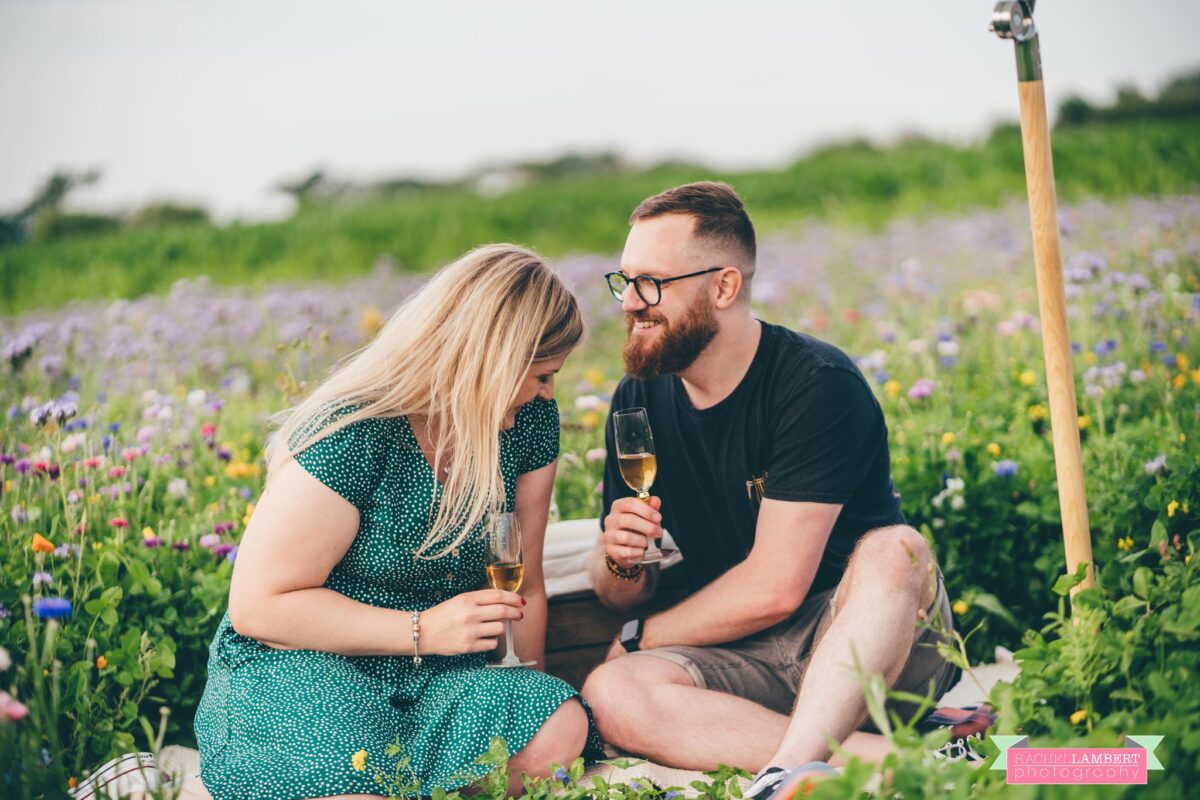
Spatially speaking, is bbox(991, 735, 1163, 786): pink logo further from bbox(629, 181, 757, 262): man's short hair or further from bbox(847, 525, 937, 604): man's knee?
bbox(629, 181, 757, 262): man's short hair

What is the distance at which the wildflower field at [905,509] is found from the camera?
90.0 inches

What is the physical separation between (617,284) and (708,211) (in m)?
0.35

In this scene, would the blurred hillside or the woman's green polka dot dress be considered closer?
the woman's green polka dot dress

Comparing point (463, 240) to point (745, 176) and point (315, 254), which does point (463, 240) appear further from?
point (745, 176)

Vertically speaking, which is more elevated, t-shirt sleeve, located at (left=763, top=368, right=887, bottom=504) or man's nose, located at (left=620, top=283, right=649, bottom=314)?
man's nose, located at (left=620, top=283, right=649, bottom=314)

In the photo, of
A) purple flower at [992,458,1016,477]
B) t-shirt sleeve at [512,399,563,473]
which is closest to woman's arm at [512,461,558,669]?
t-shirt sleeve at [512,399,563,473]

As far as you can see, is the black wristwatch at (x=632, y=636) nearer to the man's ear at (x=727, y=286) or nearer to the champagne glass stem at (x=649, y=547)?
the champagne glass stem at (x=649, y=547)

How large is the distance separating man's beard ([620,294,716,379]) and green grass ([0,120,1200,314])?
888 cm

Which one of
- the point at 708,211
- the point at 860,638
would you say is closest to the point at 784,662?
the point at 860,638

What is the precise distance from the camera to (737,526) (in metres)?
3.31

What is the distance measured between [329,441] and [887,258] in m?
6.90

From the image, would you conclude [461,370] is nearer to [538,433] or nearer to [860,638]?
[538,433]

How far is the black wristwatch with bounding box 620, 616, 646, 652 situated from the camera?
131 inches

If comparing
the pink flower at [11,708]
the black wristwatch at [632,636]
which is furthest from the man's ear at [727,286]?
the pink flower at [11,708]
